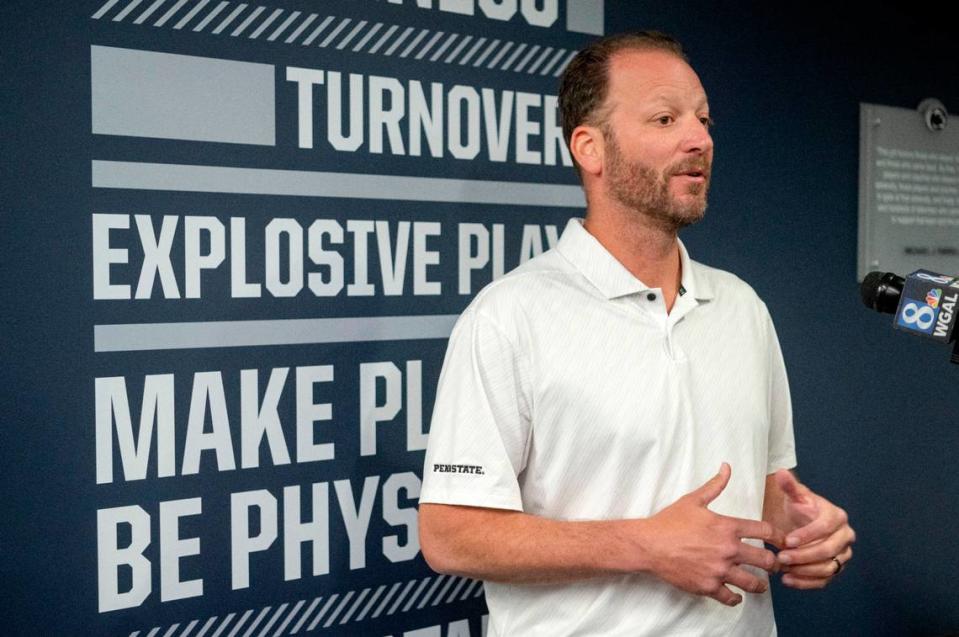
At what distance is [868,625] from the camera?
282 cm

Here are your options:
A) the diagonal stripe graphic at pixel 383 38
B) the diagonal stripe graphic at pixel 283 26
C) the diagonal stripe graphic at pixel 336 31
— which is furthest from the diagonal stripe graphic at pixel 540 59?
the diagonal stripe graphic at pixel 283 26

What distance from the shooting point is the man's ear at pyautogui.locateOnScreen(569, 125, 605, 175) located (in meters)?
1.63

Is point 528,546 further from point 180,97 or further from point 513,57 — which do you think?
point 513,57

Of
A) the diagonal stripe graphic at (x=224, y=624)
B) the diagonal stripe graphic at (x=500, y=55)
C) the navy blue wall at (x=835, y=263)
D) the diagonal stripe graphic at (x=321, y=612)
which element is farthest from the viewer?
the navy blue wall at (x=835, y=263)

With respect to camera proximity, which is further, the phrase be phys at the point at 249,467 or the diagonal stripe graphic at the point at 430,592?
the diagonal stripe graphic at the point at 430,592

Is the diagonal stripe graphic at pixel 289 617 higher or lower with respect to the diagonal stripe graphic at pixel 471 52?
lower

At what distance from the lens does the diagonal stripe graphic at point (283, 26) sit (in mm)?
1801

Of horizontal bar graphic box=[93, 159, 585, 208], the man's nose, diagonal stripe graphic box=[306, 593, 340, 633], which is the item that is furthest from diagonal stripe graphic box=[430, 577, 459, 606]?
the man's nose

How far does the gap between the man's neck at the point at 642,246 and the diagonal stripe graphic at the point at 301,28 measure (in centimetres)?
66

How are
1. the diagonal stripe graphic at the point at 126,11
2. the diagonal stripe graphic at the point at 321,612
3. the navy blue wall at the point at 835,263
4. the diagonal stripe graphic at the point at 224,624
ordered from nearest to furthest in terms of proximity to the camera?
the diagonal stripe graphic at the point at 126,11 < the diagonal stripe graphic at the point at 224,624 < the diagonal stripe graphic at the point at 321,612 < the navy blue wall at the point at 835,263

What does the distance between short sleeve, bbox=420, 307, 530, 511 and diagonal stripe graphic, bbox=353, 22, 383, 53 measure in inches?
27.2

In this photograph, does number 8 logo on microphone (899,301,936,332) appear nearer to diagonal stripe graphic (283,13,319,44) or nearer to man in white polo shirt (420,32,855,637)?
man in white polo shirt (420,32,855,637)

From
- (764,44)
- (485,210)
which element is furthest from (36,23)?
(764,44)

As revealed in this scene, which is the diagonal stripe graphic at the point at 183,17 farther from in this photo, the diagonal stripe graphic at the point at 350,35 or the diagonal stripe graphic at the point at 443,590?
the diagonal stripe graphic at the point at 443,590
